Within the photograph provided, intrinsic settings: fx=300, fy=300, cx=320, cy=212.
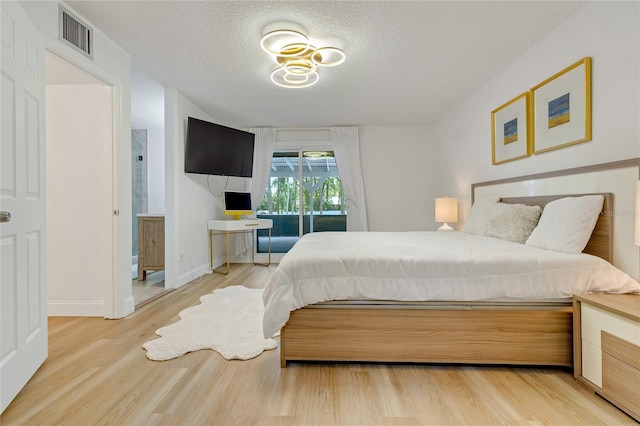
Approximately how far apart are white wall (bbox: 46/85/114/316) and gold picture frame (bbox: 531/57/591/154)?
3741 mm

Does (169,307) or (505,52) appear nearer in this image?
(505,52)

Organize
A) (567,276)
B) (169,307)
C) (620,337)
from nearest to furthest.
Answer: (620,337) < (567,276) < (169,307)

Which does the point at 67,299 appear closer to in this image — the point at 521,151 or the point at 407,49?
the point at 407,49

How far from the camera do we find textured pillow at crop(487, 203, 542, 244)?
241 centimetres

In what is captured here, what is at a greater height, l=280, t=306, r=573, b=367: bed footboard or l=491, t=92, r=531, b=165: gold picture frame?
l=491, t=92, r=531, b=165: gold picture frame

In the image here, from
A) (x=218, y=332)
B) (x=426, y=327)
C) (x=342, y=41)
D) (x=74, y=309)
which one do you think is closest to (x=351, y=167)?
(x=342, y=41)

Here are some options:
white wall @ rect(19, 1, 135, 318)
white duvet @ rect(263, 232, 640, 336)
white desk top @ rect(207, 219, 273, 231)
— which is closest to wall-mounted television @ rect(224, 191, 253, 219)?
white desk top @ rect(207, 219, 273, 231)

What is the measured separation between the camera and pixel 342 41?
101 inches

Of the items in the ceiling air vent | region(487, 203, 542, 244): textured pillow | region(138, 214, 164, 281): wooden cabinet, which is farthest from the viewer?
region(138, 214, 164, 281): wooden cabinet

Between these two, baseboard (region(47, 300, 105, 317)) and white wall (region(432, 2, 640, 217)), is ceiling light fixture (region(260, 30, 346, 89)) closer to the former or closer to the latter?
white wall (region(432, 2, 640, 217))

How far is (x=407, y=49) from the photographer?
270cm

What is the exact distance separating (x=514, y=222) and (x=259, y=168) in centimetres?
401

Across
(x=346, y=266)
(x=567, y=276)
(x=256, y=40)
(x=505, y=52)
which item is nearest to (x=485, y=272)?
(x=567, y=276)

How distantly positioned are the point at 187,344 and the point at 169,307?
3.31 ft
